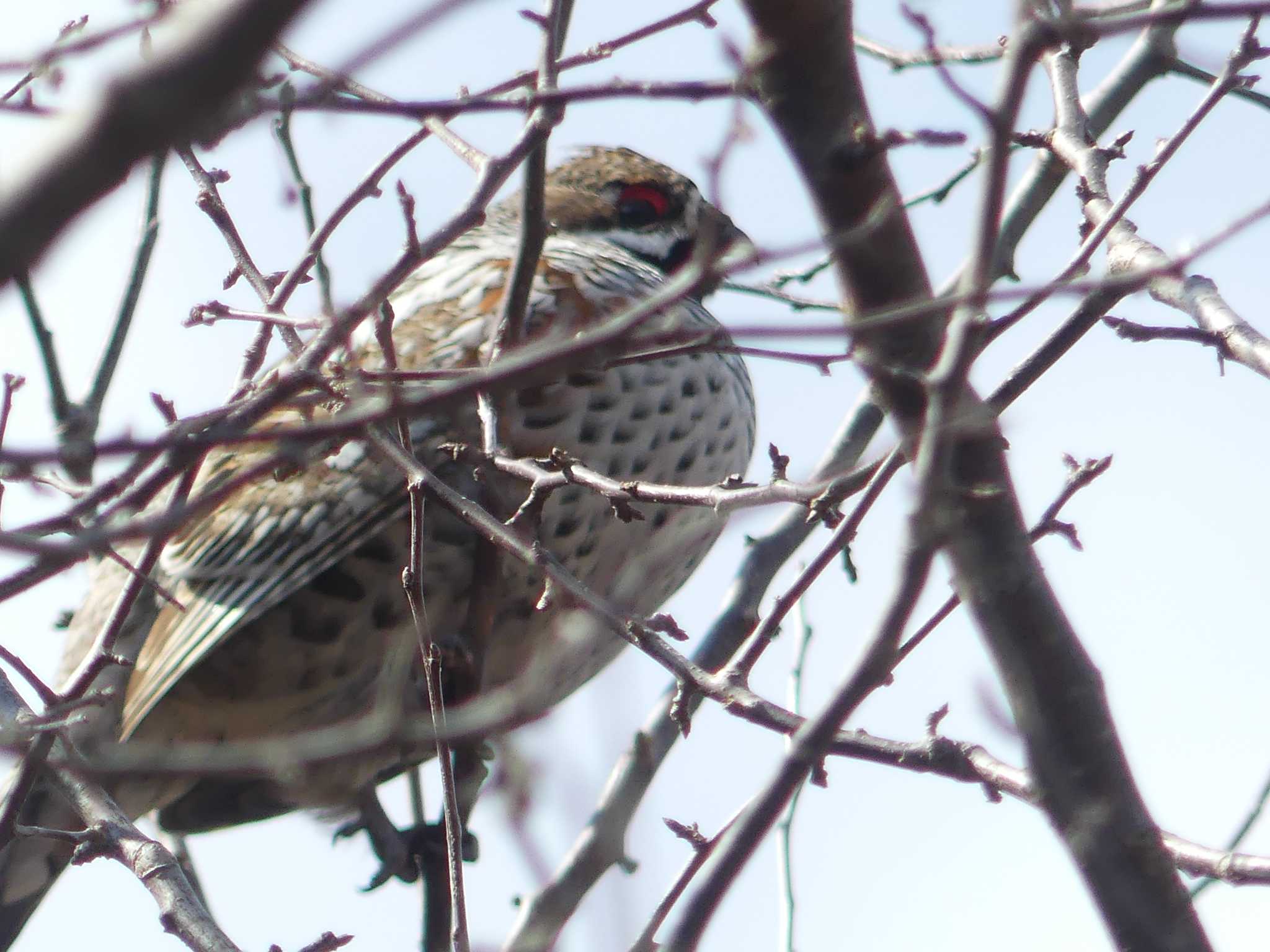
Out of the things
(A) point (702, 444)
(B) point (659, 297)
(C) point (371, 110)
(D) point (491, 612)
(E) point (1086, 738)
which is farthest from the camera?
(A) point (702, 444)

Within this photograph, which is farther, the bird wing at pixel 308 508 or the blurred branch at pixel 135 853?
the bird wing at pixel 308 508

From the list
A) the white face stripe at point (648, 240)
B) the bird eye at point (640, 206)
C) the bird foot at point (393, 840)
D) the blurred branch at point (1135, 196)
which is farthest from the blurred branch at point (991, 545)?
the bird eye at point (640, 206)

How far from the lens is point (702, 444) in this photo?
580 cm

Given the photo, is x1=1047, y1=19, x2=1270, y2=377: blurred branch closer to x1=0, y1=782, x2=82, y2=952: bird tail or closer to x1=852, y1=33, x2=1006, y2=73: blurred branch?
x1=852, y1=33, x2=1006, y2=73: blurred branch

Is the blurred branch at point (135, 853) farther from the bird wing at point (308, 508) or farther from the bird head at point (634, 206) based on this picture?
the bird head at point (634, 206)

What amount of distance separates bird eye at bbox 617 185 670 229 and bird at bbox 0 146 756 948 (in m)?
1.29

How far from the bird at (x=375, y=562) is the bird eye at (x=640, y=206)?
1.29 meters

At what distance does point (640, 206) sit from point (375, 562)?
2.63m

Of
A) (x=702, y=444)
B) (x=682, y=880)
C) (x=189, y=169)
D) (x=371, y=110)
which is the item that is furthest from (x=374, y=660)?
(x=371, y=110)

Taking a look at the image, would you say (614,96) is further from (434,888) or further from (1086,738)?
(434,888)

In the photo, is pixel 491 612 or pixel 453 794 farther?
pixel 491 612

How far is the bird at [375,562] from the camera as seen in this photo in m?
5.17

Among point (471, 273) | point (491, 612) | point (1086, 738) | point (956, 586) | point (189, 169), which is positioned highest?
point (471, 273)

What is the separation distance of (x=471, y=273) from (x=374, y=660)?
1.48 m
